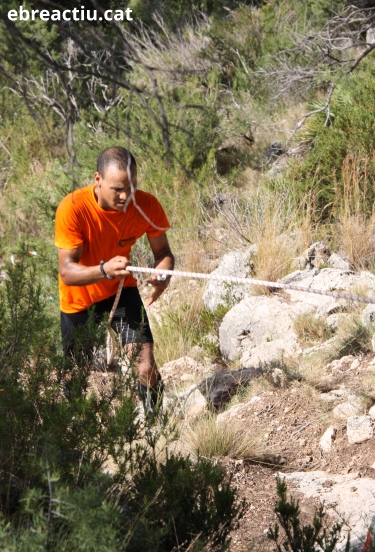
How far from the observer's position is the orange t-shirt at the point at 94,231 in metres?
4.41

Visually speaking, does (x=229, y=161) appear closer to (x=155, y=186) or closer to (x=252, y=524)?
(x=155, y=186)

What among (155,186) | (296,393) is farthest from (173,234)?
(296,393)

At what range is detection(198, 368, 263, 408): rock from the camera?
A: 5.22 meters

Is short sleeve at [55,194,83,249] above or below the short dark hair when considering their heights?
below

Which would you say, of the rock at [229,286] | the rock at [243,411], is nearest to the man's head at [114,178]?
the rock at [243,411]

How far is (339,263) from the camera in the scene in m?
6.80

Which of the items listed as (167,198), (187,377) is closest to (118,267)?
(187,377)

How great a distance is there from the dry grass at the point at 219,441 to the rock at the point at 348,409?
0.56 metres

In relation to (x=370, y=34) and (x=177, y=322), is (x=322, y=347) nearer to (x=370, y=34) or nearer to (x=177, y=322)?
(x=177, y=322)

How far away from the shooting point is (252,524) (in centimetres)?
361

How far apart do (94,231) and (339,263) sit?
117 inches

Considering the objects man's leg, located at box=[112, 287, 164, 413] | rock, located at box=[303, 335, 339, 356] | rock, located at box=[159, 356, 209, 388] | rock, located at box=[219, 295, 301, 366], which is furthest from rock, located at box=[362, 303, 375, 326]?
man's leg, located at box=[112, 287, 164, 413]

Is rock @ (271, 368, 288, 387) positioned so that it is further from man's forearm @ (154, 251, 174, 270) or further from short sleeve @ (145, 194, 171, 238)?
short sleeve @ (145, 194, 171, 238)

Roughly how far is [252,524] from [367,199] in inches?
183
